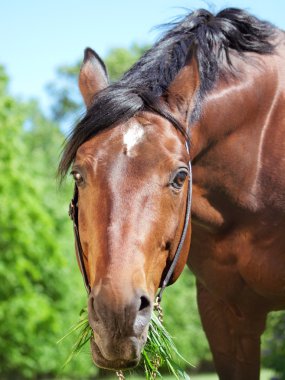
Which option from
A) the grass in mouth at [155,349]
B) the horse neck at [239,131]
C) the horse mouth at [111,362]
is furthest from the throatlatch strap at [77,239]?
the horse neck at [239,131]

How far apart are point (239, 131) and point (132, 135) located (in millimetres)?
1079

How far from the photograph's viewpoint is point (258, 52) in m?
4.91

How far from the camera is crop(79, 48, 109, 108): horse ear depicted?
445 centimetres

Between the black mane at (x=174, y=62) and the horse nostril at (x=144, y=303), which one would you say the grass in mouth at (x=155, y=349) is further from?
the black mane at (x=174, y=62)

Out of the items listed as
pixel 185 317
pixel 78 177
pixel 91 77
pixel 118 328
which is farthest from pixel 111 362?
pixel 185 317

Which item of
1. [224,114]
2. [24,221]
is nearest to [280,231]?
[224,114]

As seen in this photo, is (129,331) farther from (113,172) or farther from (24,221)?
(24,221)

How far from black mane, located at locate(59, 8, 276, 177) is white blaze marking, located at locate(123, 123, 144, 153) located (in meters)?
0.08

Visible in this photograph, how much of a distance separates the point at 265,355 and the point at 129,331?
832 centimetres

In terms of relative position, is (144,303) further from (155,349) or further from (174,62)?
(174,62)

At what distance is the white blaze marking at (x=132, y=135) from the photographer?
12.3ft

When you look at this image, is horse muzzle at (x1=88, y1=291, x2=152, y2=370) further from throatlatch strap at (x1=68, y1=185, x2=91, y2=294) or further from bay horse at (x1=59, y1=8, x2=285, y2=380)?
throatlatch strap at (x1=68, y1=185, x2=91, y2=294)

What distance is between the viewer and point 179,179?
151 inches

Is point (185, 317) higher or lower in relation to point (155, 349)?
lower
